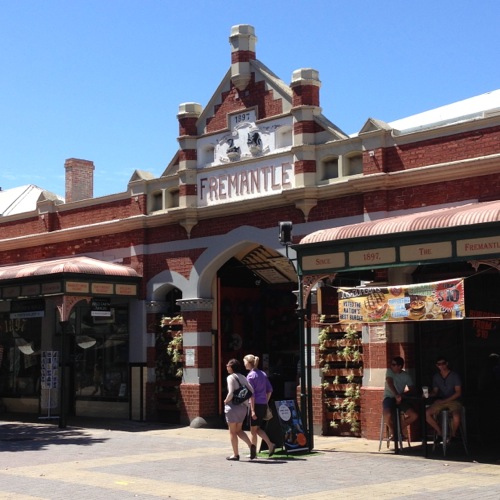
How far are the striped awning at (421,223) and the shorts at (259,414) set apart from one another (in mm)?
2969

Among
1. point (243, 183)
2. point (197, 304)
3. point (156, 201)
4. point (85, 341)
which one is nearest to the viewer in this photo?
point (243, 183)

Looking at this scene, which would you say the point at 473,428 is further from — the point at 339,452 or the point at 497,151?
the point at 497,151

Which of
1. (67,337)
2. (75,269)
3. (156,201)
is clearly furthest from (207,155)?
(67,337)

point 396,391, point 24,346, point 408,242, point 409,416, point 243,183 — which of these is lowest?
point 409,416

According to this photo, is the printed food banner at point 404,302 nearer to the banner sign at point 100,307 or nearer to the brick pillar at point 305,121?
the brick pillar at point 305,121

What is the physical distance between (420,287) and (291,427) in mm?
3255

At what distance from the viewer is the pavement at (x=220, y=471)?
35.7 ft

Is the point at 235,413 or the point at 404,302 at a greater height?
the point at 404,302

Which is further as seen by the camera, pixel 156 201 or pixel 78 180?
pixel 78 180

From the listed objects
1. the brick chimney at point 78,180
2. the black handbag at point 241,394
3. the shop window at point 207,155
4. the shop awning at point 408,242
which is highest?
the brick chimney at point 78,180

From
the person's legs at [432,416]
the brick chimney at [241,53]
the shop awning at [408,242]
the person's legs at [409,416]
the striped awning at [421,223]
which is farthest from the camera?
the brick chimney at [241,53]

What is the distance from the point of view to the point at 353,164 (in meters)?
18.0

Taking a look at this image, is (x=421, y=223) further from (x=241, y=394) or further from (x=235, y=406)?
(x=235, y=406)

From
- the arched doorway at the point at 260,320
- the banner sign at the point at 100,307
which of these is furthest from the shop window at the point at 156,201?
the banner sign at the point at 100,307
